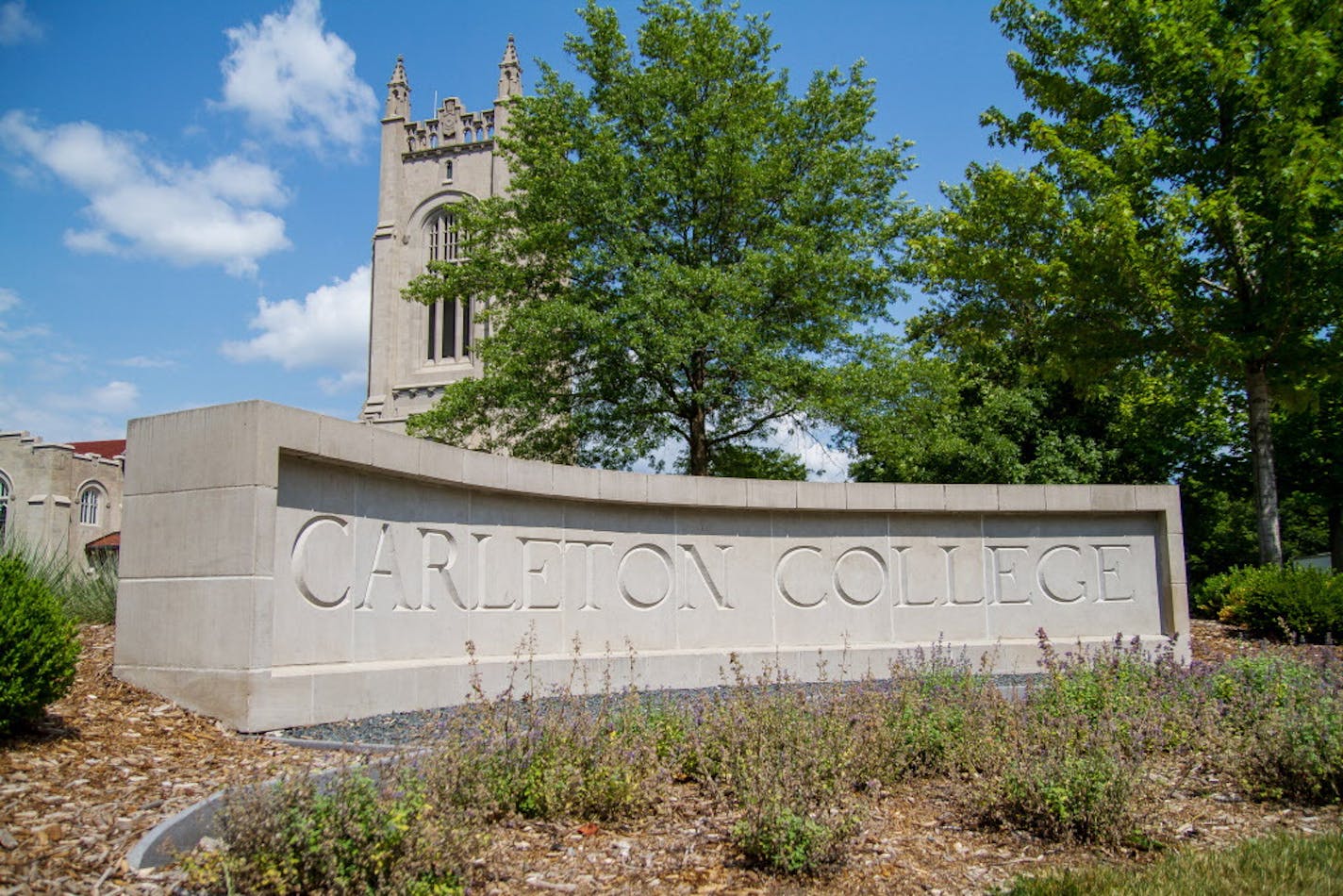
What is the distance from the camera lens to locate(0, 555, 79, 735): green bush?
5.23 m

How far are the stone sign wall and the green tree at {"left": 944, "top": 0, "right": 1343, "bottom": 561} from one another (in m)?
4.78

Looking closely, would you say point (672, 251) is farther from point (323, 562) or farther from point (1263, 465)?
point (323, 562)

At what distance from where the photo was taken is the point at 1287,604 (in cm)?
1251

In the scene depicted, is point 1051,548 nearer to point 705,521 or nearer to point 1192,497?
point 705,521

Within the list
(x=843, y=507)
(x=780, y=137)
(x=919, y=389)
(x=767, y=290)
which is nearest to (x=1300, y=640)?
(x=843, y=507)

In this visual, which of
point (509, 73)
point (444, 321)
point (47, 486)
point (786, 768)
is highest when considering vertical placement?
point (509, 73)

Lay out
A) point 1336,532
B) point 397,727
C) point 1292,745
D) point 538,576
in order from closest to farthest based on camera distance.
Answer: point 1292,745 → point 397,727 → point 538,576 → point 1336,532

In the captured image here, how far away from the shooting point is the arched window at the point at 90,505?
48312 millimetres

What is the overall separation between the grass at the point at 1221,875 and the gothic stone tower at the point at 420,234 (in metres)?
48.9

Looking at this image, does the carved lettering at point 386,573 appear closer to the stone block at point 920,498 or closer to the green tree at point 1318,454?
the stone block at point 920,498

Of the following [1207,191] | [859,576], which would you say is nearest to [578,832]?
[859,576]

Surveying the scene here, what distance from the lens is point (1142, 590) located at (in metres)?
11.6

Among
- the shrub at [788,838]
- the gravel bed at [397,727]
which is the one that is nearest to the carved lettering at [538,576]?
the gravel bed at [397,727]

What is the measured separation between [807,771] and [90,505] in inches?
2124
